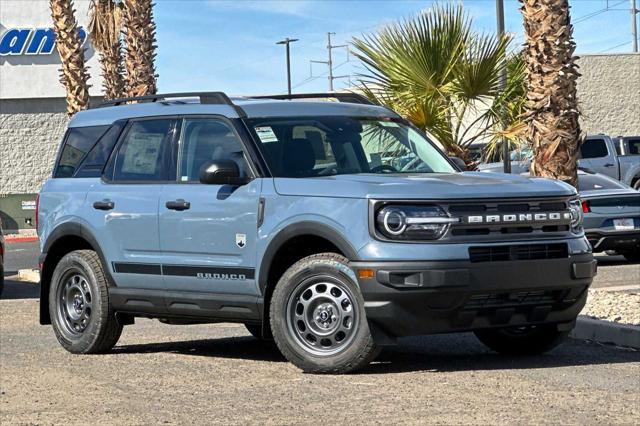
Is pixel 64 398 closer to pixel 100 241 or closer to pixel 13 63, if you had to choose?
pixel 100 241

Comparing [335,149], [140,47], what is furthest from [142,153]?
[140,47]

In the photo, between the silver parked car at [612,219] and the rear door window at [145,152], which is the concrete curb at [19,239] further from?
the rear door window at [145,152]

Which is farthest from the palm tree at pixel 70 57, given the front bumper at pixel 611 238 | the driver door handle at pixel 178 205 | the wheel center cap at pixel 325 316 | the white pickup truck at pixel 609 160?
the wheel center cap at pixel 325 316

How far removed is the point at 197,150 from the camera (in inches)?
407

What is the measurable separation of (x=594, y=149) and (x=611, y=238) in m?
13.5

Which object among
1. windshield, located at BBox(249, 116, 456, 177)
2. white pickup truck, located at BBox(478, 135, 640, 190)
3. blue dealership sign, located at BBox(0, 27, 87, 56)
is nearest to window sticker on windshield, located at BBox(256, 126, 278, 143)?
windshield, located at BBox(249, 116, 456, 177)

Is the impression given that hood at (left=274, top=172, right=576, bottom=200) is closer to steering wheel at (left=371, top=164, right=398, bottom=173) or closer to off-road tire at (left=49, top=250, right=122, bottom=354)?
steering wheel at (left=371, top=164, right=398, bottom=173)

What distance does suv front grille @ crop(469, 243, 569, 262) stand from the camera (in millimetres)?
8844

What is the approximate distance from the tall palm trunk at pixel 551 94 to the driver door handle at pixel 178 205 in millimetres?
5320

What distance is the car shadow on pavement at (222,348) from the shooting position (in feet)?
34.7

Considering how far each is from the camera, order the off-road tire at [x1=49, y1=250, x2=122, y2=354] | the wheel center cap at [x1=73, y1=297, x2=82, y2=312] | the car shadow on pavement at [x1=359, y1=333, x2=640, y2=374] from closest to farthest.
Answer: the car shadow on pavement at [x1=359, y1=333, x2=640, y2=374], the off-road tire at [x1=49, y1=250, x2=122, y2=354], the wheel center cap at [x1=73, y1=297, x2=82, y2=312]

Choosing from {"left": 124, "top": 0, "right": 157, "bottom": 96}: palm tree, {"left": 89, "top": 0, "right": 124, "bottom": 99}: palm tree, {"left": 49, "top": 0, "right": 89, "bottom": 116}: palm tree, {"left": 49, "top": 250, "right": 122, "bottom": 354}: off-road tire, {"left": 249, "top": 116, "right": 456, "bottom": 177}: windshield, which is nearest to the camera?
{"left": 249, "top": 116, "right": 456, "bottom": 177}: windshield

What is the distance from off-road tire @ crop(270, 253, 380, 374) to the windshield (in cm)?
84

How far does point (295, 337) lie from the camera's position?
924 centimetres
